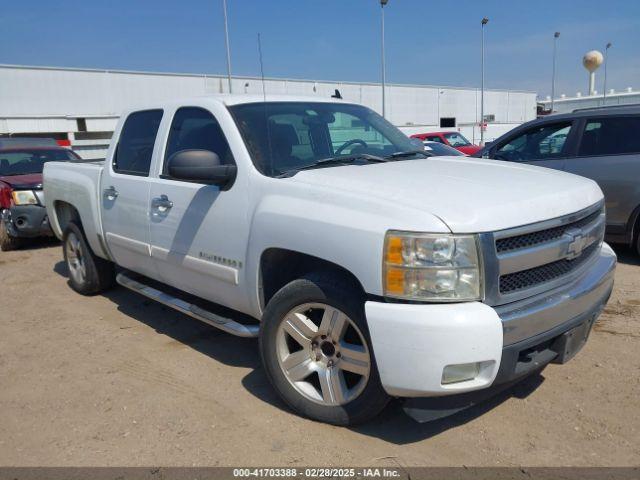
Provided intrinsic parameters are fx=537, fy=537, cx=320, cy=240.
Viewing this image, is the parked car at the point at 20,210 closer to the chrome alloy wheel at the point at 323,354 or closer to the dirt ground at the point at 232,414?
the dirt ground at the point at 232,414

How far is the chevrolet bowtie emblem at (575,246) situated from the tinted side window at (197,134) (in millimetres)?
2067

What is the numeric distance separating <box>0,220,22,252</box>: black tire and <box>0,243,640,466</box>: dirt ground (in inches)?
173

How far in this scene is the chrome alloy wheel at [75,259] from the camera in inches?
219

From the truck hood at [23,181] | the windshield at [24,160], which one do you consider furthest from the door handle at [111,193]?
the windshield at [24,160]

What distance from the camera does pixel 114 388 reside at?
358cm

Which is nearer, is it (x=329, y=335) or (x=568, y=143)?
(x=329, y=335)

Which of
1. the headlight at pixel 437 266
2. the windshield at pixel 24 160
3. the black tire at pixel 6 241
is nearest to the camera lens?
the headlight at pixel 437 266

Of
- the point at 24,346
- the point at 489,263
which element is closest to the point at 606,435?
the point at 489,263

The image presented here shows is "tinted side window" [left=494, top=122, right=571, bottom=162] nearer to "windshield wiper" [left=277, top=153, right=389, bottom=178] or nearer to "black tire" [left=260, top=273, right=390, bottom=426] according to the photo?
"windshield wiper" [left=277, top=153, right=389, bottom=178]

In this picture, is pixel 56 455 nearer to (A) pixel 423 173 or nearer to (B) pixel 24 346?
(B) pixel 24 346

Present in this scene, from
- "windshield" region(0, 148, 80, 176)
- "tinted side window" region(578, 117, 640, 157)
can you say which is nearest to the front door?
"tinted side window" region(578, 117, 640, 157)

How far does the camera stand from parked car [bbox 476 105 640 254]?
6016mm

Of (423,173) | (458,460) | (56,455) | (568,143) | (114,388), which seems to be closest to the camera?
(458,460)

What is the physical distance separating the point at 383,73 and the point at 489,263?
2749 cm
